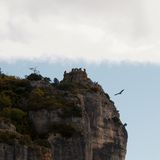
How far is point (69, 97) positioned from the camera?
128500mm

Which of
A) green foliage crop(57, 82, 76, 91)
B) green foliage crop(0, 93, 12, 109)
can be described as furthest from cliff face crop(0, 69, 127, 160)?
green foliage crop(0, 93, 12, 109)

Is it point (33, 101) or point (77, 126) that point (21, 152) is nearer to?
point (77, 126)

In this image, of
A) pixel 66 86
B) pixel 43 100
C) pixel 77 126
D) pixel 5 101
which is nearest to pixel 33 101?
pixel 43 100

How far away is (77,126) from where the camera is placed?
12100 centimetres

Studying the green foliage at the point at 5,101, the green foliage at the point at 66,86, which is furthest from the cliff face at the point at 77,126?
the green foliage at the point at 5,101

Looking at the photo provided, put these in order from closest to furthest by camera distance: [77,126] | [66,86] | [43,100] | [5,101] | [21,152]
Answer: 1. [21,152]
2. [77,126]
3. [43,100]
4. [5,101]
5. [66,86]

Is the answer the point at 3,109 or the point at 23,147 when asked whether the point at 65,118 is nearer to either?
the point at 3,109

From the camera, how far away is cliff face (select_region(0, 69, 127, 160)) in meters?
113

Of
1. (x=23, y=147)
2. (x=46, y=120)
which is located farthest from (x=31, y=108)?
(x=23, y=147)

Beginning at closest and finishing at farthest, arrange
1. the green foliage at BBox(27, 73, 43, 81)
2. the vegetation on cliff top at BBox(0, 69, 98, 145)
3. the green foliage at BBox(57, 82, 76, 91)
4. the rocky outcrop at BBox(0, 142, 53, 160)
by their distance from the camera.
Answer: the rocky outcrop at BBox(0, 142, 53, 160) → the vegetation on cliff top at BBox(0, 69, 98, 145) → the green foliage at BBox(57, 82, 76, 91) → the green foliage at BBox(27, 73, 43, 81)

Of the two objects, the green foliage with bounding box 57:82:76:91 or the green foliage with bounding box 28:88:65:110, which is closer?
the green foliage with bounding box 28:88:65:110

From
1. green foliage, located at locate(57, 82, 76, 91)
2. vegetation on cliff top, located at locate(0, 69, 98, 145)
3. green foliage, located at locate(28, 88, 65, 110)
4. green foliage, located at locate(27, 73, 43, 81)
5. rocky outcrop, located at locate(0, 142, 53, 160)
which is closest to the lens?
rocky outcrop, located at locate(0, 142, 53, 160)

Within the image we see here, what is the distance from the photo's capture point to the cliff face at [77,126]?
372ft

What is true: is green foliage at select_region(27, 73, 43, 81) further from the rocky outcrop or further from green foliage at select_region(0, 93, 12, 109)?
the rocky outcrop
